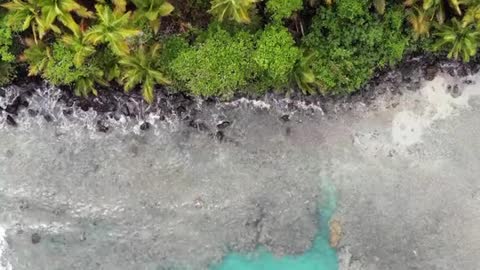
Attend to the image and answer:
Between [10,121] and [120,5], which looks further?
[10,121]

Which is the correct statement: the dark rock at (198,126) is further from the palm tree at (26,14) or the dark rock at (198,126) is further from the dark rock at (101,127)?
the palm tree at (26,14)

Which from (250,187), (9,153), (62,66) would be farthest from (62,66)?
(250,187)

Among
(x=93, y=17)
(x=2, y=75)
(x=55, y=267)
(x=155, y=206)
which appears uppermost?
(x=93, y=17)

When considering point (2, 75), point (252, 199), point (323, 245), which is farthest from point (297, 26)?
point (2, 75)

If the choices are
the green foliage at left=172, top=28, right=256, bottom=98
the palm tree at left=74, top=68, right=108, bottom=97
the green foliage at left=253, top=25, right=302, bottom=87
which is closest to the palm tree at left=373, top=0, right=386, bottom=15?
the green foliage at left=253, top=25, right=302, bottom=87

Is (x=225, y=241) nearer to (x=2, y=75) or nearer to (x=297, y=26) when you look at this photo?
(x=297, y=26)

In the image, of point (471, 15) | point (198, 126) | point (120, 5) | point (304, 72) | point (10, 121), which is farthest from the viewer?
point (198, 126)

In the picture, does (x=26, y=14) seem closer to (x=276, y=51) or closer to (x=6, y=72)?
(x=6, y=72)
